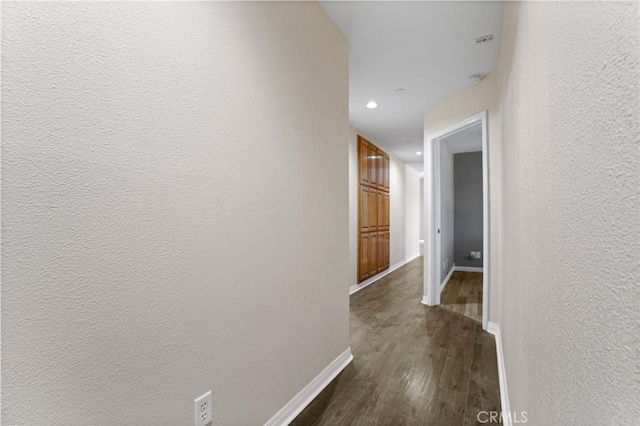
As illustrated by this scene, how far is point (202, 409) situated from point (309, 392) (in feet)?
2.75

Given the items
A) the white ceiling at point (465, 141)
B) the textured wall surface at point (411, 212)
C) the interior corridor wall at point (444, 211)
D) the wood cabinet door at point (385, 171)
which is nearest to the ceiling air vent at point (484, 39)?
the interior corridor wall at point (444, 211)

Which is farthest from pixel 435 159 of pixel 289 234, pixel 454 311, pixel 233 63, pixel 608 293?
pixel 608 293

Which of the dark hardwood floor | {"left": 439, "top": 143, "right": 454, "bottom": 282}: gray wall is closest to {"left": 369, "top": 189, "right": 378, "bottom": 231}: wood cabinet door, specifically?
{"left": 439, "top": 143, "right": 454, "bottom": 282}: gray wall

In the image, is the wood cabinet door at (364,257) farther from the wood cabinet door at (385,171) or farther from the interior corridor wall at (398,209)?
the wood cabinet door at (385,171)

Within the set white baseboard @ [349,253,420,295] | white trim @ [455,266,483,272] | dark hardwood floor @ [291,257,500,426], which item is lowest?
white trim @ [455,266,483,272]

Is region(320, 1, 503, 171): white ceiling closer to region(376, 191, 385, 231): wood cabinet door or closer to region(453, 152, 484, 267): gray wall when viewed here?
region(376, 191, 385, 231): wood cabinet door

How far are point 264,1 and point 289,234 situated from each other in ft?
3.71

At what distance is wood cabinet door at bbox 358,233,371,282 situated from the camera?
4.74 meters

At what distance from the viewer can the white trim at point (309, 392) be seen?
158 centimetres

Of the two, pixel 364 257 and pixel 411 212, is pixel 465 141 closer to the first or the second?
pixel 364 257

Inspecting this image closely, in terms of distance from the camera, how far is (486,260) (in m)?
2.96

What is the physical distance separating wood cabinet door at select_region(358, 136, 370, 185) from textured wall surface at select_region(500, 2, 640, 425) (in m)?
3.97

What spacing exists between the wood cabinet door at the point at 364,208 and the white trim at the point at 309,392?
2.62 m

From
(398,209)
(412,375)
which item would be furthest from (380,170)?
(412,375)
